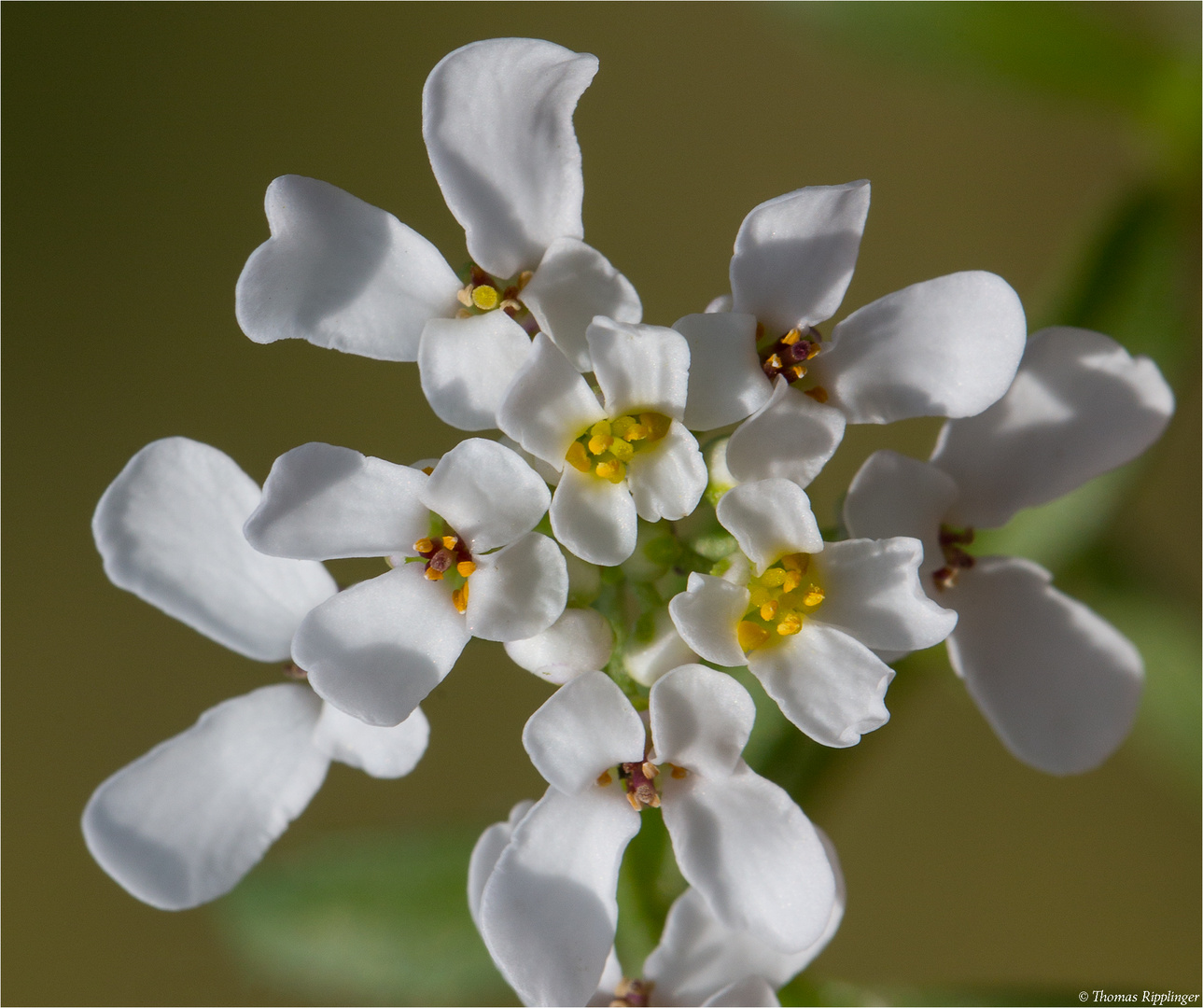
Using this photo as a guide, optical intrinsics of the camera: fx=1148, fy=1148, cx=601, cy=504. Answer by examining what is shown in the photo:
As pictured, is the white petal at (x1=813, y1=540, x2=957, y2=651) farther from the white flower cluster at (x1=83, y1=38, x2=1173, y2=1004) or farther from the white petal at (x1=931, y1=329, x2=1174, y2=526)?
the white petal at (x1=931, y1=329, x2=1174, y2=526)

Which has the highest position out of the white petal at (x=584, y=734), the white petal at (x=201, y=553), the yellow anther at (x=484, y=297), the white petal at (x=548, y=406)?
the yellow anther at (x=484, y=297)

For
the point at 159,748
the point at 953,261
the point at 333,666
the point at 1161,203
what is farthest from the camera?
the point at 953,261

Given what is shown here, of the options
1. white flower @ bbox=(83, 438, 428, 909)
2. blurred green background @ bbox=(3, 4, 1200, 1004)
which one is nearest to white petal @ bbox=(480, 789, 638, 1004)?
white flower @ bbox=(83, 438, 428, 909)

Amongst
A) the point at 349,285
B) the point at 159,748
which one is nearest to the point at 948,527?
the point at 349,285

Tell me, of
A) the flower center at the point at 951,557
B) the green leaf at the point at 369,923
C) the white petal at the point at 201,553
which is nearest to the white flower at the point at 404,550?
the white petal at the point at 201,553

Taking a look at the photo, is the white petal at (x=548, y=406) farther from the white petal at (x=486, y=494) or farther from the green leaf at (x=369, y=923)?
the green leaf at (x=369, y=923)

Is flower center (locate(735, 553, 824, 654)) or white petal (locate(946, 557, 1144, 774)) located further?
white petal (locate(946, 557, 1144, 774))

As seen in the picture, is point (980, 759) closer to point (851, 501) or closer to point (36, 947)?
point (851, 501)
